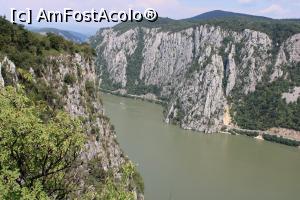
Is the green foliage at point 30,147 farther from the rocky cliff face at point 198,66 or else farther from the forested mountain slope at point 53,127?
the rocky cliff face at point 198,66

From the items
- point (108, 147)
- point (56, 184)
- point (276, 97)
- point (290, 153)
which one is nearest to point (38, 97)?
point (108, 147)

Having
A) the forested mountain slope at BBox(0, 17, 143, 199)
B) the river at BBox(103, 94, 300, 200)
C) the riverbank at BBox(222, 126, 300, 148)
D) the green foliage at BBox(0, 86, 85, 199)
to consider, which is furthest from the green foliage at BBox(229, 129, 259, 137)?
the green foliage at BBox(0, 86, 85, 199)

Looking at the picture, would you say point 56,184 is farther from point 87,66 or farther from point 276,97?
point 276,97

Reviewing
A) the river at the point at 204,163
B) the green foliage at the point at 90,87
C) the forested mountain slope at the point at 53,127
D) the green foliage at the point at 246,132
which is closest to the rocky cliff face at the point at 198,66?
the green foliage at the point at 246,132

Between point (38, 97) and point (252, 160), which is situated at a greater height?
point (38, 97)

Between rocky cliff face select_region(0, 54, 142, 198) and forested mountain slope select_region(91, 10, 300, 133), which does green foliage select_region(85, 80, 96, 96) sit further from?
forested mountain slope select_region(91, 10, 300, 133)

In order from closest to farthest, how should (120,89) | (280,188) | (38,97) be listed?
1. (38,97)
2. (280,188)
3. (120,89)
